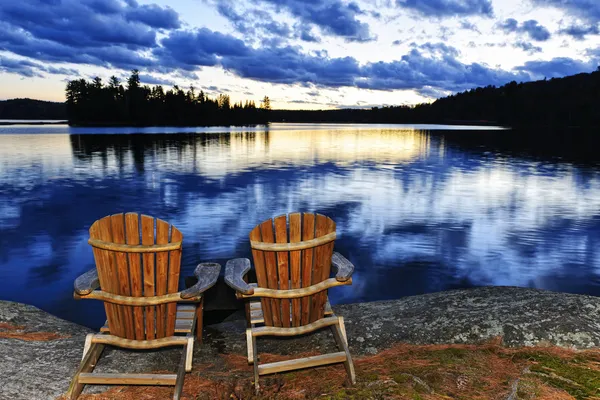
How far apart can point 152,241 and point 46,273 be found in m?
8.40

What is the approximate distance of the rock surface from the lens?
457 cm

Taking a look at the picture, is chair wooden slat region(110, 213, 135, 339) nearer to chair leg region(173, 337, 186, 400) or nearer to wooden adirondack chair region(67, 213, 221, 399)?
wooden adirondack chair region(67, 213, 221, 399)

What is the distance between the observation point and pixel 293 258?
165 inches

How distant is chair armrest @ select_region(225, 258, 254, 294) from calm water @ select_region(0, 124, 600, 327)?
4.77 m

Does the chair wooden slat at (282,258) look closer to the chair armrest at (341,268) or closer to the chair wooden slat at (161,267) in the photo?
the chair armrest at (341,268)

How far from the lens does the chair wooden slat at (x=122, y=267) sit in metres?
4.00

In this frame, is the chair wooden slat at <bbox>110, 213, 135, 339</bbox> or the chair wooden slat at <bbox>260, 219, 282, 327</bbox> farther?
the chair wooden slat at <bbox>260, 219, 282, 327</bbox>

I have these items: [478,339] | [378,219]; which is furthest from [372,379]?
[378,219]

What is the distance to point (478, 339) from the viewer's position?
5141 mm

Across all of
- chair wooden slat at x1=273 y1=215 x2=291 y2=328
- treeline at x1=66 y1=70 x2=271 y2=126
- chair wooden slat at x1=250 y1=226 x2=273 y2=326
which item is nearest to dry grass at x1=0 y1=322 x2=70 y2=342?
chair wooden slat at x1=250 y1=226 x2=273 y2=326

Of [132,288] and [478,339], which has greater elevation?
[132,288]

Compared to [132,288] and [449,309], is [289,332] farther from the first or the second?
[449,309]

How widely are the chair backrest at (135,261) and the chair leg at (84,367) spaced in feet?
1.10

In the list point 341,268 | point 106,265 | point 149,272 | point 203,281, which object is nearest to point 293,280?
point 341,268
